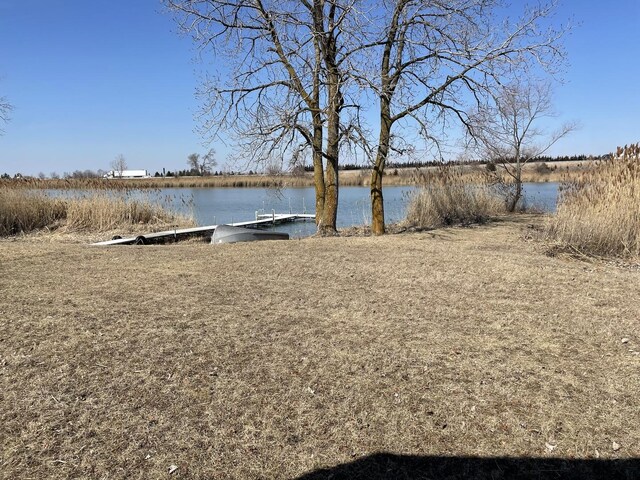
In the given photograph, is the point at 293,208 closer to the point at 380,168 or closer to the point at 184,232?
the point at 184,232

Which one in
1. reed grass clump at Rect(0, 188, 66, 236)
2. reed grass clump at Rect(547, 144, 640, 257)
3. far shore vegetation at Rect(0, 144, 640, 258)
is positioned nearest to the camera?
reed grass clump at Rect(547, 144, 640, 257)

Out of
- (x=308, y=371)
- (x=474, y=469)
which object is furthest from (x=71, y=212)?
(x=474, y=469)

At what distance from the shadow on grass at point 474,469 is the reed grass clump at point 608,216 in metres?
6.11

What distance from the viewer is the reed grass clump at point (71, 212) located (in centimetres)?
1386

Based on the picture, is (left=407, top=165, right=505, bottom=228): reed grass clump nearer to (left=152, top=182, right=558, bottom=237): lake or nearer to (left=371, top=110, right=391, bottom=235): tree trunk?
(left=152, top=182, right=558, bottom=237): lake

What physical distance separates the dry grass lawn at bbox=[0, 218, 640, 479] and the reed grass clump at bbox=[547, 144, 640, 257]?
1.78m

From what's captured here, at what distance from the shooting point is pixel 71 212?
47.3 ft

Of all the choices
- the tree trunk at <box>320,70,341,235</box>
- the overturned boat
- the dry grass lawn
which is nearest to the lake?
the overturned boat

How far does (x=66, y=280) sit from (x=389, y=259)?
4203 mm

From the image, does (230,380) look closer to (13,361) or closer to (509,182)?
(13,361)

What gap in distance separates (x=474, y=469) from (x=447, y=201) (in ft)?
40.2

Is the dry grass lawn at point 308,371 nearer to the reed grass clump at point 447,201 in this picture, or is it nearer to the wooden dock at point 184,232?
the wooden dock at point 184,232

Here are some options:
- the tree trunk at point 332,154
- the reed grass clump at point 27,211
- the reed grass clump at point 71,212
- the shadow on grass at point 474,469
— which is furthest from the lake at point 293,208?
the shadow on grass at point 474,469

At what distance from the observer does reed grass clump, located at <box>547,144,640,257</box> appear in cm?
783
